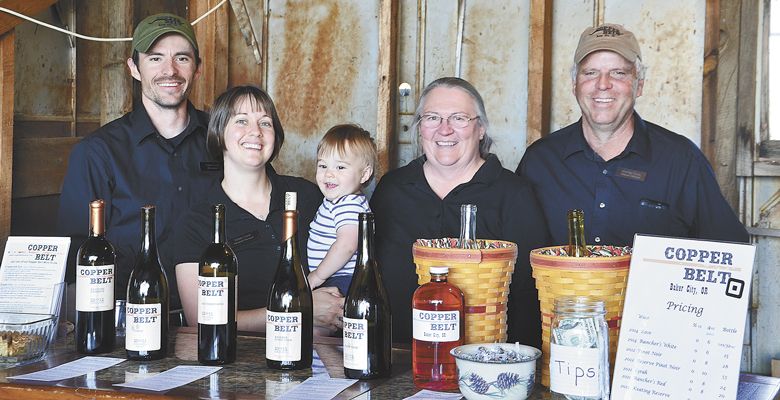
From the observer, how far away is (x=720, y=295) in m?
1.42

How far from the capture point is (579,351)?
4.76 ft

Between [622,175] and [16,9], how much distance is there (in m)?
2.25

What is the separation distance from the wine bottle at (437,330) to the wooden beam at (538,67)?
2.33m

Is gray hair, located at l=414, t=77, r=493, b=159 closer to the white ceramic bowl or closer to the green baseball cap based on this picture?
the green baseball cap

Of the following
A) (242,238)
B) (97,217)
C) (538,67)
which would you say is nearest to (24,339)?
(97,217)

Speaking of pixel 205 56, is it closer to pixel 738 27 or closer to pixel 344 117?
pixel 344 117

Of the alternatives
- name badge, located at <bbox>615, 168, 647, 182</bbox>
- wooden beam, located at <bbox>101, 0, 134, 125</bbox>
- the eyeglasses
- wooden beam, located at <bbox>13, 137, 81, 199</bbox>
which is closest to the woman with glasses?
the eyeglasses

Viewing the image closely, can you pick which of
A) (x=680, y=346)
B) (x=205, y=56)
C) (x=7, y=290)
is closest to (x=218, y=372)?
(x=7, y=290)

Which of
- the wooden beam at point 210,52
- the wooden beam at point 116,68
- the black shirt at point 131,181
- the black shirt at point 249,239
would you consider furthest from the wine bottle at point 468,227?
the wooden beam at point 210,52

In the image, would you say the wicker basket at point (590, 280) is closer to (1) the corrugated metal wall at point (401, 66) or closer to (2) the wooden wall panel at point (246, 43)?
(1) the corrugated metal wall at point (401, 66)

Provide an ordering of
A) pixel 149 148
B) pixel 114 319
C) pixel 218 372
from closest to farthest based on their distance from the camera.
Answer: pixel 218 372 → pixel 114 319 → pixel 149 148

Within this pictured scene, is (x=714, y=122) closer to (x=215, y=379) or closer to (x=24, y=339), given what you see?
(x=215, y=379)

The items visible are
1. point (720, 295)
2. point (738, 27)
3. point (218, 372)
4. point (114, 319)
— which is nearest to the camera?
point (720, 295)

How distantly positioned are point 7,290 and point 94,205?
40cm
